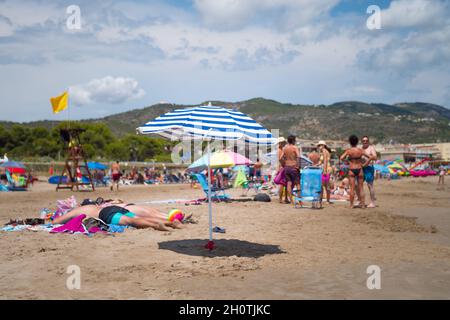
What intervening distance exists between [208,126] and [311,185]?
20.3ft

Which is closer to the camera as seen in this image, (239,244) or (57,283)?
(57,283)

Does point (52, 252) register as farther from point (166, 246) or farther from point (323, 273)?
point (323, 273)

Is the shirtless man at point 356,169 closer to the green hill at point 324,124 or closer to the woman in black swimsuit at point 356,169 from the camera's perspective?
the woman in black swimsuit at point 356,169

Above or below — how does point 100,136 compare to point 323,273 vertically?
above

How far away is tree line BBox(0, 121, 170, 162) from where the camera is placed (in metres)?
66.0

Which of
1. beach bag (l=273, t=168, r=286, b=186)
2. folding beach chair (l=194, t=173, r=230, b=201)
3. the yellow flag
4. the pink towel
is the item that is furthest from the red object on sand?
the yellow flag

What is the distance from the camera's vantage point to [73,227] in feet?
23.3

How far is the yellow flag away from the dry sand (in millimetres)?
12181

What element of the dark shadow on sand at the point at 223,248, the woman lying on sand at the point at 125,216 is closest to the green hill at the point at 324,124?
the woman lying on sand at the point at 125,216

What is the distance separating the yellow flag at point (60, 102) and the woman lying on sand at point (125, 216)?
11.7 m

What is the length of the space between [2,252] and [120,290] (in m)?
2.46

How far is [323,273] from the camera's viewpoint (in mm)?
4465
